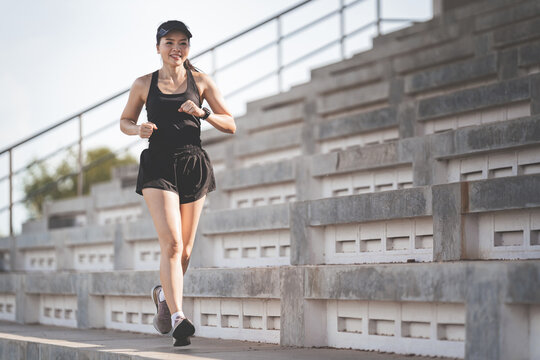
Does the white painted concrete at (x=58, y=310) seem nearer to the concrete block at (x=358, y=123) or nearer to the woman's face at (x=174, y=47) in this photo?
the concrete block at (x=358, y=123)

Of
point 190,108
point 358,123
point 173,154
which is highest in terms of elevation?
point 358,123

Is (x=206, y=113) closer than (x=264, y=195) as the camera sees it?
Yes

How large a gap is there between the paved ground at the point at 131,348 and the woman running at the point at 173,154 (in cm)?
21

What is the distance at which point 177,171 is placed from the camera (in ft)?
14.0

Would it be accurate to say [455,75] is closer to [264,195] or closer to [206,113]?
[264,195]

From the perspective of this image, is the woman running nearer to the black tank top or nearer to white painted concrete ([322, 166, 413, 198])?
the black tank top

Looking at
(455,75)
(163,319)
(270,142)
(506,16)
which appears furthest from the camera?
(270,142)

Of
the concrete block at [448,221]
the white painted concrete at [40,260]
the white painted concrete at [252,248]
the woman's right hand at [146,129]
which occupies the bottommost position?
the white painted concrete at [40,260]

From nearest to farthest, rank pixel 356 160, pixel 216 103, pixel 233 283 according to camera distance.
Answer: pixel 216 103 < pixel 233 283 < pixel 356 160

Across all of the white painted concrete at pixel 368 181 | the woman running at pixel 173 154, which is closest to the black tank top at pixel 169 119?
the woman running at pixel 173 154

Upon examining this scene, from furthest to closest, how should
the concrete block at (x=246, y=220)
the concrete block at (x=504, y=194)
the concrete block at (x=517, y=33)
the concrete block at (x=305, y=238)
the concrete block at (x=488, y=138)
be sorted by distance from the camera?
the concrete block at (x=517, y=33) → the concrete block at (x=246, y=220) → the concrete block at (x=305, y=238) → the concrete block at (x=488, y=138) → the concrete block at (x=504, y=194)

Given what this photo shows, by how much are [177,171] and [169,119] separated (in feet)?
0.86

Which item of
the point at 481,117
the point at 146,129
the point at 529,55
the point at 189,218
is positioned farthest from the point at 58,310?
the point at 529,55

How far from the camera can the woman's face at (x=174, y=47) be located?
13.9 feet
